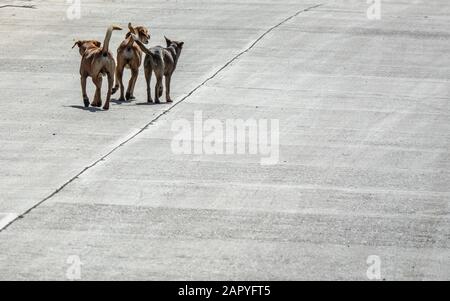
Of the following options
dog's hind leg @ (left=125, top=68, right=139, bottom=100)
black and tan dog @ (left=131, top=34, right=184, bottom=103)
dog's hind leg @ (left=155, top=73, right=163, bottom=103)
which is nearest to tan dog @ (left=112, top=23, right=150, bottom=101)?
dog's hind leg @ (left=125, top=68, right=139, bottom=100)

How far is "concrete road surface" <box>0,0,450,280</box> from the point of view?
41.1 feet

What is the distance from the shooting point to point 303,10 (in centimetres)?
3328

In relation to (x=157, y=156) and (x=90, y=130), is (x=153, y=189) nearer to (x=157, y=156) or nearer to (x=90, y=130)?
(x=157, y=156)

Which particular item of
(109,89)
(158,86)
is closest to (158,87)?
(158,86)

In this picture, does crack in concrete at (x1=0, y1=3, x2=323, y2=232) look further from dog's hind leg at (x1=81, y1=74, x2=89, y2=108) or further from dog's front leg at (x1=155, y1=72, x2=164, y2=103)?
dog's hind leg at (x1=81, y1=74, x2=89, y2=108)

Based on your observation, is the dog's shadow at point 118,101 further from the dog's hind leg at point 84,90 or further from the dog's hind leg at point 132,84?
the dog's hind leg at point 84,90

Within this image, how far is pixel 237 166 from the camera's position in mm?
16656

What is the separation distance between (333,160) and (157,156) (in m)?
2.29

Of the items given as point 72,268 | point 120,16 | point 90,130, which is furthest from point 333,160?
point 120,16

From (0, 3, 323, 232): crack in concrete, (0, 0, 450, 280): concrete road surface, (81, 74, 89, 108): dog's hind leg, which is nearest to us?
(0, 0, 450, 280): concrete road surface

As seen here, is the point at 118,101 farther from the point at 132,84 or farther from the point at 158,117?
the point at 158,117

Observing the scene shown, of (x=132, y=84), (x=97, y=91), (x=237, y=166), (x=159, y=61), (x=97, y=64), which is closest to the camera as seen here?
(x=237, y=166)

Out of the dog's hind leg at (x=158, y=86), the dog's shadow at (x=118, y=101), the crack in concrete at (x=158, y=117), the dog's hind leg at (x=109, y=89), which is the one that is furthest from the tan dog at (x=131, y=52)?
the crack in concrete at (x=158, y=117)

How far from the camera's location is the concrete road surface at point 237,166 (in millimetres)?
12516
